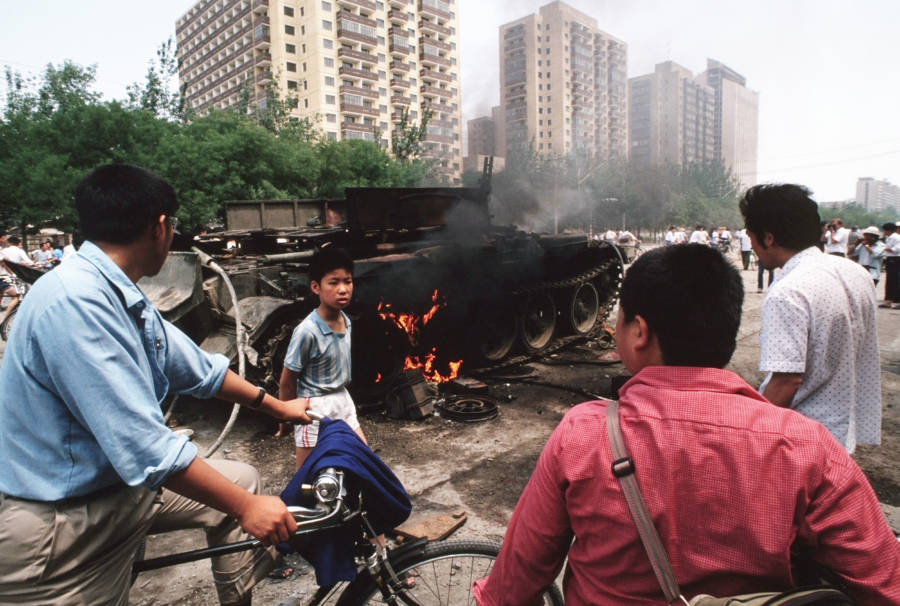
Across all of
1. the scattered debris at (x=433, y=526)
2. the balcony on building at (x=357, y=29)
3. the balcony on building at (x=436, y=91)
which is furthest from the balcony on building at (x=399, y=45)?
the scattered debris at (x=433, y=526)

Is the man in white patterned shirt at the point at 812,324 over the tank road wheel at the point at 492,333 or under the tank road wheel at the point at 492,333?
over

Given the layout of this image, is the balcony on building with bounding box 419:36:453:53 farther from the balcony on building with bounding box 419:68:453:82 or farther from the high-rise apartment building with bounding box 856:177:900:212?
the high-rise apartment building with bounding box 856:177:900:212

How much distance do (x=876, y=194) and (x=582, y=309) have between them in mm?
168248

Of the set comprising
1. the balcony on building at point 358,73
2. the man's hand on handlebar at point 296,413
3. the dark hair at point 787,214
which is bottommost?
the man's hand on handlebar at point 296,413

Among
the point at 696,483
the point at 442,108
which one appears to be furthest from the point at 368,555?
the point at 442,108

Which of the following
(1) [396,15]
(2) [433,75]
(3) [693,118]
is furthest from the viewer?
(2) [433,75]

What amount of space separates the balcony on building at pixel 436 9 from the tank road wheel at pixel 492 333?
7947cm

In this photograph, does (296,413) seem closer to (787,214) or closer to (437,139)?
(787,214)

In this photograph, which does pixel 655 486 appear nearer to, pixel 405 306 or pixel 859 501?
pixel 859 501

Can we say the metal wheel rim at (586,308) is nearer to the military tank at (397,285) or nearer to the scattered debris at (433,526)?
the military tank at (397,285)

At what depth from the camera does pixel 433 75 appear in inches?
3056

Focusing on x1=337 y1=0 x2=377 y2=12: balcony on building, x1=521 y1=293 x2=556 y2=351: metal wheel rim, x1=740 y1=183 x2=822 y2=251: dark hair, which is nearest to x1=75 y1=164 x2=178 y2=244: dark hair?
x1=740 y1=183 x2=822 y2=251: dark hair

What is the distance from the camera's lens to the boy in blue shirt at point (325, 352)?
11.5 ft

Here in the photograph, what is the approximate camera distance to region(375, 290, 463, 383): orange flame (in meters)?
7.03
